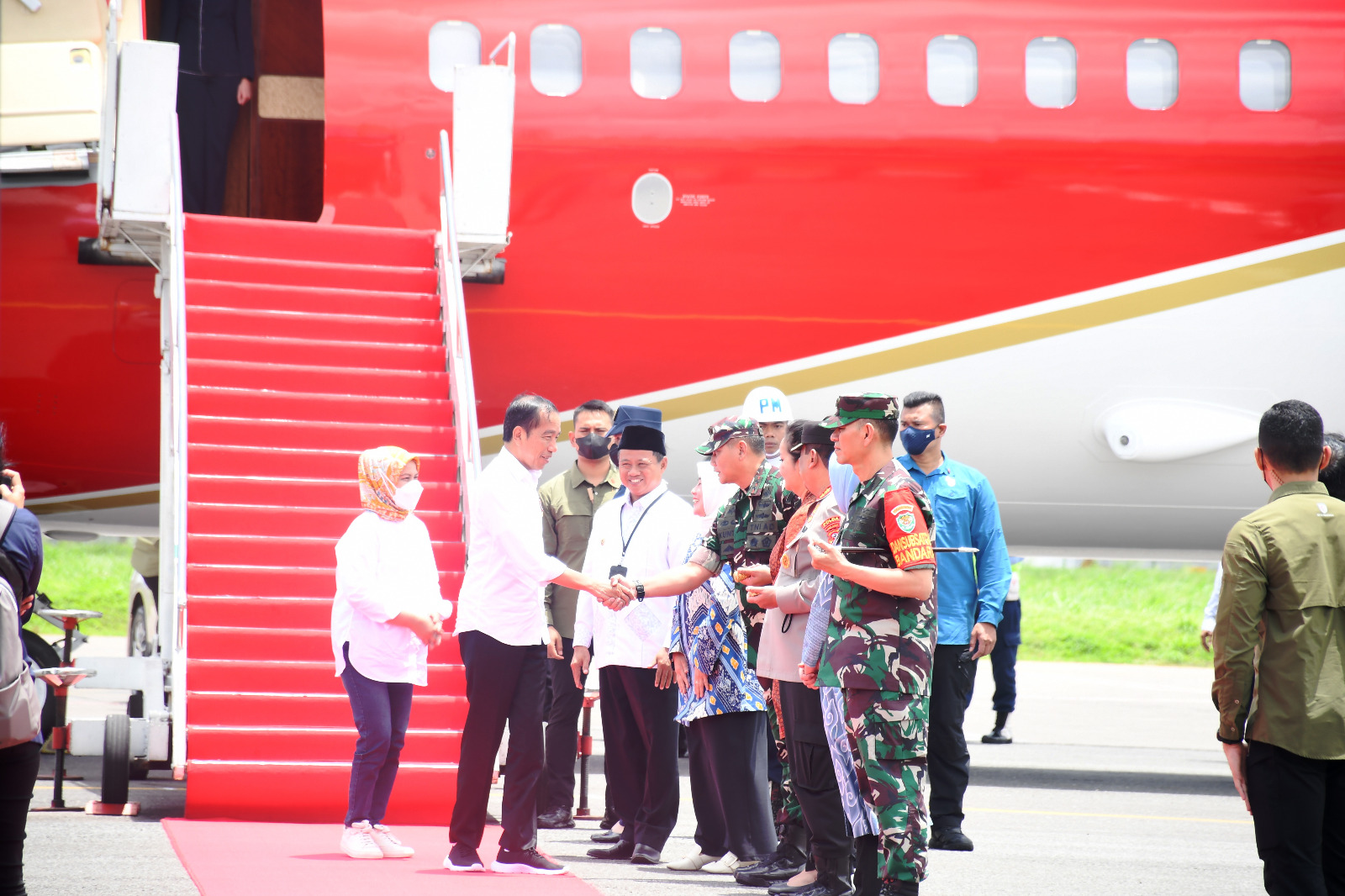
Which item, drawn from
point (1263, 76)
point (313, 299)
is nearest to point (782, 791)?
point (313, 299)

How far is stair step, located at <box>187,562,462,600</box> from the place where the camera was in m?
7.52

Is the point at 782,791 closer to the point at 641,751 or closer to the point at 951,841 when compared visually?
the point at 641,751

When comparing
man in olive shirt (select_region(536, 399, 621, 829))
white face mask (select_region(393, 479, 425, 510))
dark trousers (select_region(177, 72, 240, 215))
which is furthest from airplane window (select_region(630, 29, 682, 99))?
white face mask (select_region(393, 479, 425, 510))

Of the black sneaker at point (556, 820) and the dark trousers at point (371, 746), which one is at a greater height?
the dark trousers at point (371, 746)

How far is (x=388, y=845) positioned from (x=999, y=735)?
779 centimetres

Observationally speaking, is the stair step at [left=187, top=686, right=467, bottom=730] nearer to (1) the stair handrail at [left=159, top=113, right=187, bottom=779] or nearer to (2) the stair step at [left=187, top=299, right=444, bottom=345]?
(1) the stair handrail at [left=159, top=113, right=187, bottom=779]

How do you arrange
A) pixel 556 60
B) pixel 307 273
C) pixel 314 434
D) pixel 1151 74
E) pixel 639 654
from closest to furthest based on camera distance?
pixel 639 654 < pixel 314 434 < pixel 307 273 < pixel 556 60 < pixel 1151 74

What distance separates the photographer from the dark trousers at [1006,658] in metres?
11.9

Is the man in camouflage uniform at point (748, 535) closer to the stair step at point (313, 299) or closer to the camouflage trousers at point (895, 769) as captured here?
the camouflage trousers at point (895, 769)

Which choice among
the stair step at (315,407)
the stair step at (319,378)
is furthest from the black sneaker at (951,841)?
the stair step at (319,378)

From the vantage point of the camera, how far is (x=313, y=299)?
8.90 meters

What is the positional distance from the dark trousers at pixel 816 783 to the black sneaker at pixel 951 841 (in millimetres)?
1476

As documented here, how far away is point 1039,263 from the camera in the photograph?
9727 mm

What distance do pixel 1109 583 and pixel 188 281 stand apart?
2527 centimetres
